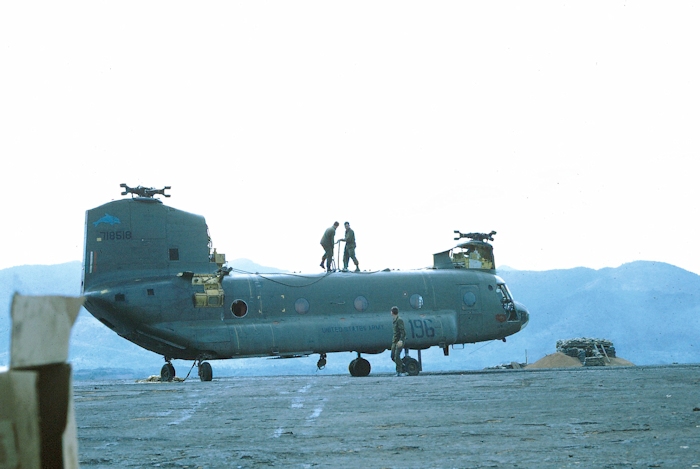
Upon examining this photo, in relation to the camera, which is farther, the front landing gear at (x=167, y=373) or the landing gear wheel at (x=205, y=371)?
the front landing gear at (x=167, y=373)

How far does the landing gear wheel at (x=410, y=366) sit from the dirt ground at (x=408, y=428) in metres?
11.2

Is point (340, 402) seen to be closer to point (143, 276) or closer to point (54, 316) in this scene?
point (54, 316)

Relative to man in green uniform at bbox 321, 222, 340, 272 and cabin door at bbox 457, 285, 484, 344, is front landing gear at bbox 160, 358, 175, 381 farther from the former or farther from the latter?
cabin door at bbox 457, 285, 484, 344

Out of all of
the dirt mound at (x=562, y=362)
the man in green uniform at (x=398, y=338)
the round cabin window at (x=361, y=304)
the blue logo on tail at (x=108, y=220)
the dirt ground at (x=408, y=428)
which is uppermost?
the blue logo on tail at (x=108, y=220)

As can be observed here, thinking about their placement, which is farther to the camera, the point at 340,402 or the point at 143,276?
the point at 143,276

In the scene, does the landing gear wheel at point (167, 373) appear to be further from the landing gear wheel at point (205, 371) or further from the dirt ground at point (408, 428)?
the dirt ground at point (408, 428)

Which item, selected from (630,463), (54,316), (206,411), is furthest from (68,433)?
(206,411)

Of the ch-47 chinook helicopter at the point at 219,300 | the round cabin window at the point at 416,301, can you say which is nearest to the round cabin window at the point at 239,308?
the ch-47 chinook helicopter at the point at 219,300

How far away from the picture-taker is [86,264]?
27.7m

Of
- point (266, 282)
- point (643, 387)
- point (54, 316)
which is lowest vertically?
point (643, 387)

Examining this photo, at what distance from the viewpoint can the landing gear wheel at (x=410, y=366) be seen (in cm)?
2770

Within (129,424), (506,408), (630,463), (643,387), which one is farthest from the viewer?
(643,387)

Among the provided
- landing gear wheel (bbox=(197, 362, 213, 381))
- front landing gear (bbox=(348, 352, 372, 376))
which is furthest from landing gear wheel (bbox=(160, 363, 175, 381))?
front landing gear (bbox=(348, 352, 372, 376))

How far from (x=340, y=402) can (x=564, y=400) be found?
3.38 meters
